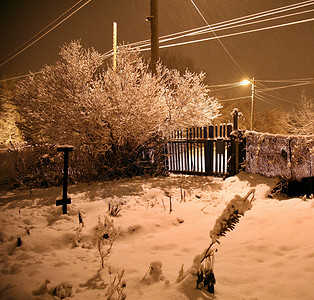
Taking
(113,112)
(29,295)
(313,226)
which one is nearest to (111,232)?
(29,295)

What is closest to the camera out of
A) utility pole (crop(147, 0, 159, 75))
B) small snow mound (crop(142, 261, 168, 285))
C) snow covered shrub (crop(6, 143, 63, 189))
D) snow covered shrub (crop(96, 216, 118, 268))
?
small snow mound (crop(142, 261, 168, 285))

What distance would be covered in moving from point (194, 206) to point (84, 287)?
3.35 metres

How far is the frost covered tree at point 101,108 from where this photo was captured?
7145mm

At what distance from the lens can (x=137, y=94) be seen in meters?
7.35

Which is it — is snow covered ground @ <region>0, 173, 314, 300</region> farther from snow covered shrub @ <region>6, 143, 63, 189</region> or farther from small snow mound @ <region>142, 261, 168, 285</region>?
snow covered shrub @ <region>6, 143, 63, 189</region>

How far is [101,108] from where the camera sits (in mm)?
6922

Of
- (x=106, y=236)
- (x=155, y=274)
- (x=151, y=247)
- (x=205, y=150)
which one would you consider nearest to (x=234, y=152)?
(x=205, y=150)

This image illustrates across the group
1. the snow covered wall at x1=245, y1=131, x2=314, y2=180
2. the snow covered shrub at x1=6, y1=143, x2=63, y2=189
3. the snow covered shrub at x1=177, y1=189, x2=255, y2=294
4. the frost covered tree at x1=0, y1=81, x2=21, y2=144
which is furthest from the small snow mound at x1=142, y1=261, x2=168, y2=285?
the frost covered tree at x1=0, y1=81, x2=21, y2=144

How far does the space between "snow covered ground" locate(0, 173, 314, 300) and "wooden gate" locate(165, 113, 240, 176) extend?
5.99ft

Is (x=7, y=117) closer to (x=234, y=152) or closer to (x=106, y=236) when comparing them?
(x=234, y=152)

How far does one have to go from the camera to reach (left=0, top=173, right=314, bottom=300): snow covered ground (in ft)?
7.49

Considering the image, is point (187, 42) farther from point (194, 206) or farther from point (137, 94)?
point (194, 206)

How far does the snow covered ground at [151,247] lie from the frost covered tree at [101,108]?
6.89 feet

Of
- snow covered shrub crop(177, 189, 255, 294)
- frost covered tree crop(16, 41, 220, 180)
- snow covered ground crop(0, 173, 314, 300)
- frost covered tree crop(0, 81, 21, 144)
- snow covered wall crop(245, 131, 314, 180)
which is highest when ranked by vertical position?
frost covered tree crop(0, 81, 21, 144)
